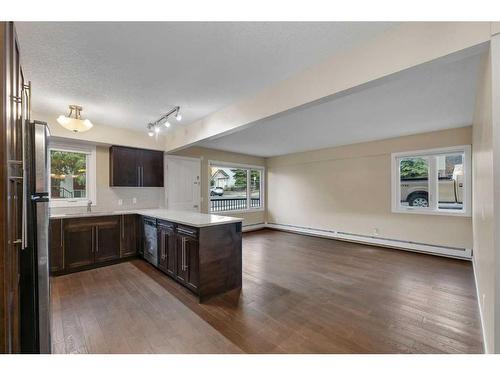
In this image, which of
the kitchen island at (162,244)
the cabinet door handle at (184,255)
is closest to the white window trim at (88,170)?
the kitchen island at (162,244)

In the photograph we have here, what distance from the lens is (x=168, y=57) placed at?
2049mm

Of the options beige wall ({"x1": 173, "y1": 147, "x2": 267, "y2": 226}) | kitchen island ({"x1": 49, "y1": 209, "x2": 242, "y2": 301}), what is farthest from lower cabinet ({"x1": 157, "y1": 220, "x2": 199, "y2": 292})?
beige wall ({"x1": 173, "y1": 147, "x2": 267, "y2": 226})

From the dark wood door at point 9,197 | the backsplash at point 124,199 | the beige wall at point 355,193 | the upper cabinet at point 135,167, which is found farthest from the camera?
the beige wall at point 355,193

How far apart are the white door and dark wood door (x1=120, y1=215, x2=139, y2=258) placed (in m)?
0.98

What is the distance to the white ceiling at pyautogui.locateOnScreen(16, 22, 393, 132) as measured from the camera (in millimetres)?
1689

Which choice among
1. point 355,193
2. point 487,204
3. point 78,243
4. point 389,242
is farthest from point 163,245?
point 389,242

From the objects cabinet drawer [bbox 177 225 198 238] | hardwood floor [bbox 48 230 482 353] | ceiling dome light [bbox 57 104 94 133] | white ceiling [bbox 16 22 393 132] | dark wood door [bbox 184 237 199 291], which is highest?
white ceiling [bbox 16 22 393 132]

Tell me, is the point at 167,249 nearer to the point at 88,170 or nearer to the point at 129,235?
the point at 129,235

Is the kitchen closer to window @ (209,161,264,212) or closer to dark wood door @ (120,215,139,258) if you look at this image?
dark wood door @ (120,215,139,258)

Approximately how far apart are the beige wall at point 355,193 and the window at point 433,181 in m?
0.13

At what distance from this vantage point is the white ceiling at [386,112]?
2283 millimetres

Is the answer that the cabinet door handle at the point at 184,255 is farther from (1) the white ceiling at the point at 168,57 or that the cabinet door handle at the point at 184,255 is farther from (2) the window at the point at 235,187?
(2) the window at the point at 235,187
